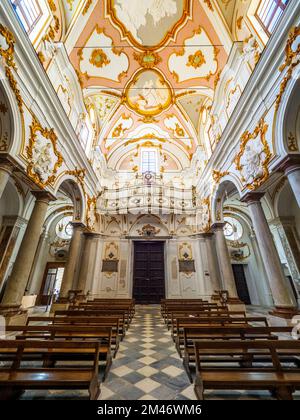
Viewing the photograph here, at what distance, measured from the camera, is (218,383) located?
2.07m

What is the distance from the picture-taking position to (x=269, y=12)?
6.09 meters

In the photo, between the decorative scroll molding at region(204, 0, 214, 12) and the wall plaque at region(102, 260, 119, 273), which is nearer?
the decorative scroll molding at region(204, 0, 214, 12)

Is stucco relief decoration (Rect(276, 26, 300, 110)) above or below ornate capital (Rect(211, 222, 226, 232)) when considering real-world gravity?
above

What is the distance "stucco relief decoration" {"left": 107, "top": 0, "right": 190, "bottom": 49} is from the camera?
29.1ft

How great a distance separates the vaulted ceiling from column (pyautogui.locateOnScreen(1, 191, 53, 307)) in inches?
286

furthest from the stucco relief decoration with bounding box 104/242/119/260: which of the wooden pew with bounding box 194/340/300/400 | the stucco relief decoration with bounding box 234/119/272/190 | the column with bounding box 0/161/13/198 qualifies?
the wooden pew with bounding box 194/340/300/400

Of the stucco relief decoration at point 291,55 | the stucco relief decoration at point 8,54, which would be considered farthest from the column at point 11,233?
the stucco relief decoration at point 291,55

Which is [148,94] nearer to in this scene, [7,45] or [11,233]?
[7,45]

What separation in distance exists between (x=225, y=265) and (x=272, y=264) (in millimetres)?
3174

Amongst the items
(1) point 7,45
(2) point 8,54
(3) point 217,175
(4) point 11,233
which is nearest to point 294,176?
(3) point 217,175

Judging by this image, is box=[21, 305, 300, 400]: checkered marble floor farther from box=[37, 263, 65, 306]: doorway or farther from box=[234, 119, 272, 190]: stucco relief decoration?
box=[37, 263, 65, 306]: doorway

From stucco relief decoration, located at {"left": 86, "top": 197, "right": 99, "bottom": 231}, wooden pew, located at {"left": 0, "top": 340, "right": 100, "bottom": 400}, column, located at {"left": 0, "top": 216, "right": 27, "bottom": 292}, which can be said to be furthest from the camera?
stucco relief decoration, located at {"left": 86, "top": 197, "right": 99, "bottom": 231}

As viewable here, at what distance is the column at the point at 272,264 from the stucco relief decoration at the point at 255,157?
65cm

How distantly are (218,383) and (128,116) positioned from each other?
1467 centimetres
